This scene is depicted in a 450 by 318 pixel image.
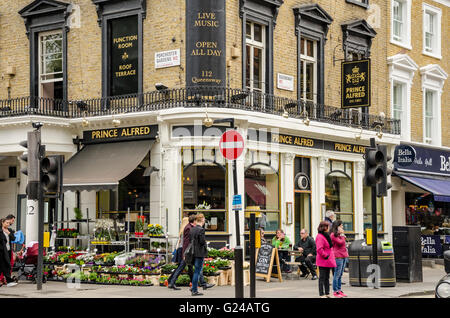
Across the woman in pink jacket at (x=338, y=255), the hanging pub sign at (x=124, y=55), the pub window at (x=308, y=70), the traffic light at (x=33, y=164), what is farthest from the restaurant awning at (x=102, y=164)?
the woman in pink jacket at (x=338, y=255)

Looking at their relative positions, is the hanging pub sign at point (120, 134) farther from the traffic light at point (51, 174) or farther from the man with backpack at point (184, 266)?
the traffic light at point (51, 174)

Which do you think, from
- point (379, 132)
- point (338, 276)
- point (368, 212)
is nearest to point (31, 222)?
point (338, 276)

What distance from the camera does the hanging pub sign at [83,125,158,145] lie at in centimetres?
2352

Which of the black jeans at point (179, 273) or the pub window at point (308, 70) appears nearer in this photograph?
the black jeans at point (179, 273)

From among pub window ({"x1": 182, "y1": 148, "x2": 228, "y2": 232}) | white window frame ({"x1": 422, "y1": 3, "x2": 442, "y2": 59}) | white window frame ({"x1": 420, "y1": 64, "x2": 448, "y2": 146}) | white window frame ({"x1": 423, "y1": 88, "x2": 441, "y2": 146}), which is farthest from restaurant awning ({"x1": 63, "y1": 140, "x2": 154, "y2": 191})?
white window frame ({"x1": 422, "y1": 3, "x2": 442, "y2": 59})

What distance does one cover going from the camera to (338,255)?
17.7m

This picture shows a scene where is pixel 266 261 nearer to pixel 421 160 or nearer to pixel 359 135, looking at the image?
pixel 359 135

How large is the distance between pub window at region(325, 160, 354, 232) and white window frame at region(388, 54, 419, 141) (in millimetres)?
3929

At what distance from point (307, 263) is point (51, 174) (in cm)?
807

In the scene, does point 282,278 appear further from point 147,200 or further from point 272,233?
point 147,200

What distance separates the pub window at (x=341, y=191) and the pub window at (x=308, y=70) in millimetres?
2650

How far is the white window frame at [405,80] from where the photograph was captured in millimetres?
30781

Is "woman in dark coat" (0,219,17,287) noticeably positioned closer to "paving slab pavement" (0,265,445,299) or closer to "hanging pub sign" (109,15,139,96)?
"paving slab pavement" (0,265,445,299)
